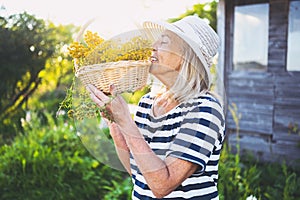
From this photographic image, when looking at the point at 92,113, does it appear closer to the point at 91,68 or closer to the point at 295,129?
the point at 91,68

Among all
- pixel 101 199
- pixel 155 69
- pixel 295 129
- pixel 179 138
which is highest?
pixel 155 69

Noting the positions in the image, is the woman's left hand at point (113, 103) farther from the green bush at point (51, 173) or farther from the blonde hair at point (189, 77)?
the green bush at point (51, 173)

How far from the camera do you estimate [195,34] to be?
1275 mm

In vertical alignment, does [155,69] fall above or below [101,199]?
above

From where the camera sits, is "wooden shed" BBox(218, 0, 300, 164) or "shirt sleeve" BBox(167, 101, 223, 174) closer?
"shirt sleeve" BBox(167, 101, 223, 174)

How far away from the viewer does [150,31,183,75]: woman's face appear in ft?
4.06

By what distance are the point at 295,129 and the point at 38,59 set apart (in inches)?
118

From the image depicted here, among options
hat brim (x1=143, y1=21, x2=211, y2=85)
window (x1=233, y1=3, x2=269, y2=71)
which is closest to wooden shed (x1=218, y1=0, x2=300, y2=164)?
window (x1=233, y1=3, x2=269, y2=71)

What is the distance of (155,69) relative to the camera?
1228 millimetres

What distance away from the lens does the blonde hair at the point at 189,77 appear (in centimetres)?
126

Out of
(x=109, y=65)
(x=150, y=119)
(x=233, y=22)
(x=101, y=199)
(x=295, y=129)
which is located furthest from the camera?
(x=233, y=22)

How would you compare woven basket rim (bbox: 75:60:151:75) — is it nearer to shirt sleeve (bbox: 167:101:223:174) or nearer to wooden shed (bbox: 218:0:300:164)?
shirt sleeve (bbox: 167:101:223:174)

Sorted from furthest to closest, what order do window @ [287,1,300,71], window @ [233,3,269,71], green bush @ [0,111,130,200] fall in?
window @ [233,3,269,71]
window @ [287,1,300,71]
green bush @ [0,111,130,200]

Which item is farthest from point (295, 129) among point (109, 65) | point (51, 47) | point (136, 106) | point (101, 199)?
point (109, 65)
